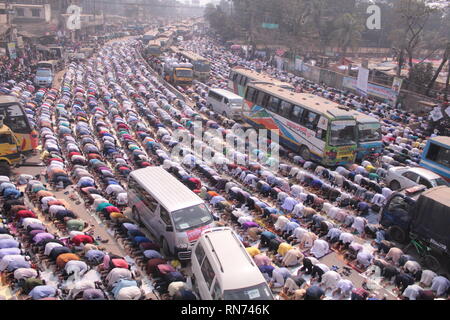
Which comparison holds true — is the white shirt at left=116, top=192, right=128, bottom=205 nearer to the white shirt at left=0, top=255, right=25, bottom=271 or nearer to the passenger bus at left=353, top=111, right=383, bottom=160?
the white shirt at left=0, top=255, right=25, bottom=271

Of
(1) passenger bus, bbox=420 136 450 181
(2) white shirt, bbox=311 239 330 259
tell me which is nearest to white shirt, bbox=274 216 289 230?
(2) white shirt, bbox=311 239 330 259

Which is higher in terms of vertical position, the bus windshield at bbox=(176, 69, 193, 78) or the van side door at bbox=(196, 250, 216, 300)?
the bus windshield at bbox=(176, 69, 193, 78)

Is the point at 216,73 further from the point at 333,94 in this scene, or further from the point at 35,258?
the point at 35,258

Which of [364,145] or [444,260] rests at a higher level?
[364,145]

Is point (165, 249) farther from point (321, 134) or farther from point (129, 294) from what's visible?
point (321, 134)

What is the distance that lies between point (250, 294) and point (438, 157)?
12.9m

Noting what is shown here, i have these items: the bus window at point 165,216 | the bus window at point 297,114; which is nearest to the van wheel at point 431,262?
the bus window at point 165,216

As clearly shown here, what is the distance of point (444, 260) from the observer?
11.2 metres

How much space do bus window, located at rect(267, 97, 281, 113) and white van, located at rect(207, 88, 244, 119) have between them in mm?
3907

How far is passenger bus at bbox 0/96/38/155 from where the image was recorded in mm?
16906

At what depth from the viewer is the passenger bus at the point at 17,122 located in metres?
16.9

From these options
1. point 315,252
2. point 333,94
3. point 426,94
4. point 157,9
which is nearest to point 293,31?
point 333,94

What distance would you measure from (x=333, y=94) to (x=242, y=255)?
1162 inches

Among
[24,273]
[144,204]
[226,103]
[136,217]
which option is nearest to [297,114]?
[226,103]
